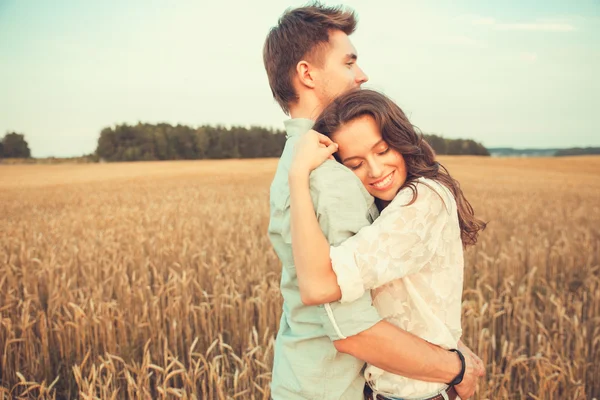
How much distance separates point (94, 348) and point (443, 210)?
2.75 meters

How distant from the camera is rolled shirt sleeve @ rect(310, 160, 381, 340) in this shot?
1.13 m

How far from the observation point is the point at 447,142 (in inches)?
1810

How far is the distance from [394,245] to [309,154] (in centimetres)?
32

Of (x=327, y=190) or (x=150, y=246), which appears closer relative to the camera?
(x=327, y=190)

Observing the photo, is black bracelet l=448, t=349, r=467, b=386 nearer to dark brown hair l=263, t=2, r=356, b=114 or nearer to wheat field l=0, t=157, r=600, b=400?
dark brown hair l=263, t=2, r=356, b=114

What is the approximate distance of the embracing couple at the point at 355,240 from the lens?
3.71 ft

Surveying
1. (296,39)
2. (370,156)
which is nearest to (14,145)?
(296,39)

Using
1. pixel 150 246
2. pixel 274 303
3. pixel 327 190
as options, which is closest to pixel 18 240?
pixel 150 246

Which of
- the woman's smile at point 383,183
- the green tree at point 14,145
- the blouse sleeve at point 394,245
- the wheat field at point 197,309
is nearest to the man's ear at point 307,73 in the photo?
the woman's smile at point 383,183

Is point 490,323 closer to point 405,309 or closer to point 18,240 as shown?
point 405,309

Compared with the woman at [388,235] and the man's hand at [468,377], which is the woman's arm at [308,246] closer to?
the woman at [388,235]

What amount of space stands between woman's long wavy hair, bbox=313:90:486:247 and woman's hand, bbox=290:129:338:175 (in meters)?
0.13

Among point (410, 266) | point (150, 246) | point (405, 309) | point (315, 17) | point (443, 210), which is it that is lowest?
point (150, 246)

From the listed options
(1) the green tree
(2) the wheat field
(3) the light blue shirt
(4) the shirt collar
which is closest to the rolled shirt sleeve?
(3) the light blue shirt
